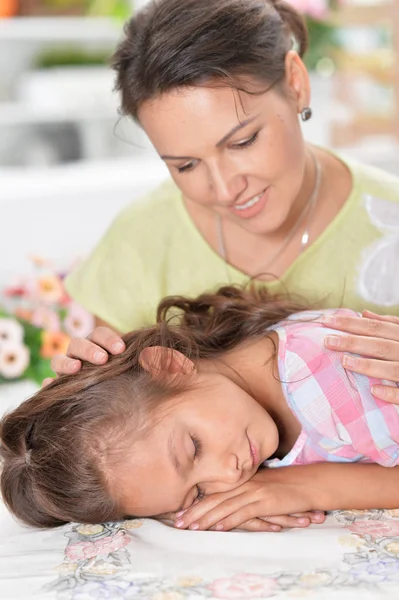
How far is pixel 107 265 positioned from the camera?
233cm

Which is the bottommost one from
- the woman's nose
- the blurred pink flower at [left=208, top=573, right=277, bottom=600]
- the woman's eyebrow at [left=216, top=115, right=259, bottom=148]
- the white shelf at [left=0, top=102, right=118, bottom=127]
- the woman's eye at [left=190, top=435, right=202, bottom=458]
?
the white shelf at [left=0, top=102, right=118, bottom=127]

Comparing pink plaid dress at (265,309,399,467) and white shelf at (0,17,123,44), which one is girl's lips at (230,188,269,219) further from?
white shelf at (0,17,123,44)

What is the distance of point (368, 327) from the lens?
171 cm

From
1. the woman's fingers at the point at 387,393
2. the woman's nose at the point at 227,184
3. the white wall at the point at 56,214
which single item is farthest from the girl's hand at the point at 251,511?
the white wall at the point at 56,214

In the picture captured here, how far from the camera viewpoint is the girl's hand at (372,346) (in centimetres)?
164

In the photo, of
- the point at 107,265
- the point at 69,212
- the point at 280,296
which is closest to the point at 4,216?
the point at 69,212

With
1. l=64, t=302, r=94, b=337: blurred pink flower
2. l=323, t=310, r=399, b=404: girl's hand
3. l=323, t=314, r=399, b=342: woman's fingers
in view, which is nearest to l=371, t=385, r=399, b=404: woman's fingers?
l=323, t=310, r=399, b=404: girl's hand

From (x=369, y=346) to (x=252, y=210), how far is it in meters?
0.40

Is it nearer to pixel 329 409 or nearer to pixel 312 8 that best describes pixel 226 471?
pixel 329 409

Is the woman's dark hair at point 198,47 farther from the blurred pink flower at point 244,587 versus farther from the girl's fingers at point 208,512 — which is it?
the blurred pink flower at point 244,587

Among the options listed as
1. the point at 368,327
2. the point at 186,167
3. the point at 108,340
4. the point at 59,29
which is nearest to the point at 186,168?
the point at 186,167

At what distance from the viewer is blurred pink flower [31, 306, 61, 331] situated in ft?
8.82

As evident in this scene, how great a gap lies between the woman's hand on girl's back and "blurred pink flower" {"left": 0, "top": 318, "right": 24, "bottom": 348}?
2.76 ft

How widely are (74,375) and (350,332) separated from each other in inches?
19.7
